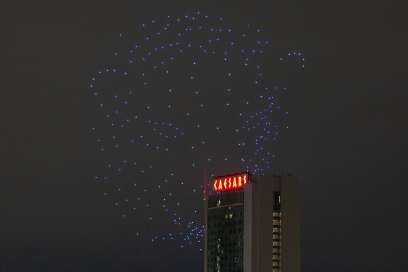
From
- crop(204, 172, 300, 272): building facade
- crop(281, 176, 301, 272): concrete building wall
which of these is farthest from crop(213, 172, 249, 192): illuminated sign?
crop(281, 176, 301, 272): concrete building wall

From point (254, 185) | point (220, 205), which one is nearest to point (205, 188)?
point (220, 205)

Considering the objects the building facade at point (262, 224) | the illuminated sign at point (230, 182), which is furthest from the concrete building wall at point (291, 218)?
the illuminated sign at point (230, 182)

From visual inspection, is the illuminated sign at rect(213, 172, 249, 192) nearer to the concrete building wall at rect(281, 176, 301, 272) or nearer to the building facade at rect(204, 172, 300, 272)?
the building facade at rect(204, 172, 300, 272)

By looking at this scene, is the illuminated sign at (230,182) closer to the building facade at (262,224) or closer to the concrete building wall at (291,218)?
the building facade at (262,224)

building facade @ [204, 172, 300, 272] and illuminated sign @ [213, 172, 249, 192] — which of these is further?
illuminated sign @ [213, 172, 249, 192]

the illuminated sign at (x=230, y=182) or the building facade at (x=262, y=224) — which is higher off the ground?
the illuminated sign at (x=230, y=182)

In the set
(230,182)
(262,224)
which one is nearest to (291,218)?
(262,224)

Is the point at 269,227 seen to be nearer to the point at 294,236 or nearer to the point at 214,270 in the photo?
the point at 294,236

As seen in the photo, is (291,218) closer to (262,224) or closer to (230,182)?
(262,224)
